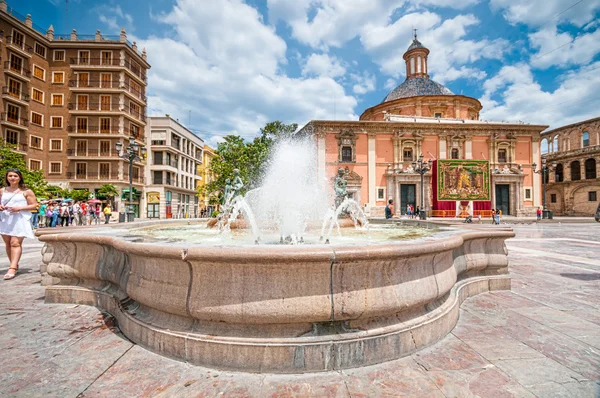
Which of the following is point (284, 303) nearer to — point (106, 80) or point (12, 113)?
point (12, 113)

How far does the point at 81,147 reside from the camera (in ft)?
95.8

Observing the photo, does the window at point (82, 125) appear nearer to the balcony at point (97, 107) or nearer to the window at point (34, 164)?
the balcony at point (97, 107)

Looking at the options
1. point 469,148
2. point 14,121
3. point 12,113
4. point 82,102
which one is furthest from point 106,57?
point 469,148

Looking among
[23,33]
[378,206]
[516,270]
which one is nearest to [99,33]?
[23,33]

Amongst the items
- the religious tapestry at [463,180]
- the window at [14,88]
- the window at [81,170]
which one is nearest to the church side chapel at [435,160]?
the religious tapestry at [463,180]

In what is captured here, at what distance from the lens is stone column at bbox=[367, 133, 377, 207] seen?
28352 mm

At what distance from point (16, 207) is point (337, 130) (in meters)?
26.3

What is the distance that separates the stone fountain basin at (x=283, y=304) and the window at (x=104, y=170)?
3225 centimetres

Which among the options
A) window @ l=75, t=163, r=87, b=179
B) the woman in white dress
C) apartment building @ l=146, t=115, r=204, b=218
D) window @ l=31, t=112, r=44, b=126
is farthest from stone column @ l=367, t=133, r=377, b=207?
window @ l=31, t=112, r=44, b=126

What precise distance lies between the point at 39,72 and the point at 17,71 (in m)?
2.47

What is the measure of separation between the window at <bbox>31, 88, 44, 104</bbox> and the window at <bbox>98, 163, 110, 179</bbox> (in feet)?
25.4

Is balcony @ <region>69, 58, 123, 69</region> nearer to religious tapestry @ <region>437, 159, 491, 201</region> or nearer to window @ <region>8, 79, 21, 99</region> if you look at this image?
window @ <region>8, 79, 21, 99</region>

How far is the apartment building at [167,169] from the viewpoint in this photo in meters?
33.2

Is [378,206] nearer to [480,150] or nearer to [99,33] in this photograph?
[480,150]
